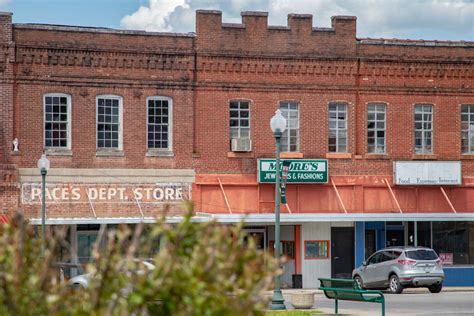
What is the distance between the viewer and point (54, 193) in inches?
1403

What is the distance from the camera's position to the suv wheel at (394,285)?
1375 inches

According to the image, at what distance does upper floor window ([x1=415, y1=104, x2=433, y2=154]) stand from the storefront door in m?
4.29

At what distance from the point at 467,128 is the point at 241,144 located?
9.42 meters

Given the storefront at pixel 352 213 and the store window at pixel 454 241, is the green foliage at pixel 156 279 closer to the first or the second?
the storefront at pixel 352 213

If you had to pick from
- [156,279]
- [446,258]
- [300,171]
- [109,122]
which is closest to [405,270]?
[446,258]

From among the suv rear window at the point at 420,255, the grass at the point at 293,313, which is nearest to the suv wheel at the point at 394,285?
the suv rear window at the point at 420,255

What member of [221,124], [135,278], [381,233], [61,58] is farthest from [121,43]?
[135,278]

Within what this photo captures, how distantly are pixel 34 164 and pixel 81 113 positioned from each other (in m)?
2.42

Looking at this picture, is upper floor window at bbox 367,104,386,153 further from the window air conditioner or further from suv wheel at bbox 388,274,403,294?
suv wheel at bbox 388,274,403,294

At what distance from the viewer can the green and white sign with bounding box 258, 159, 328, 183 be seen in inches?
1483

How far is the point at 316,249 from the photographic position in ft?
127

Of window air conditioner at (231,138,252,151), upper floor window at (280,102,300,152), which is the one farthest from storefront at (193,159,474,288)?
upper floor window at (280,102,300,152)

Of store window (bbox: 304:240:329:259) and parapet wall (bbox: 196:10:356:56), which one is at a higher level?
parapet wall (bbox: 196:10:356:56)

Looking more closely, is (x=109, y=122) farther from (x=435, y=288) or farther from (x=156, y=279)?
(x=156, y=279)
